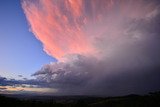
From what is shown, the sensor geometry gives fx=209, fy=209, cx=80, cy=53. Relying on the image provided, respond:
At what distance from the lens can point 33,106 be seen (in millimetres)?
174375

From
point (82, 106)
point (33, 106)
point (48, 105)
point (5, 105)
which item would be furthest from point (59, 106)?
point (5, 105)

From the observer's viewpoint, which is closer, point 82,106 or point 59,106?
point 82,106

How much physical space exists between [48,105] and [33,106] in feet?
40.7

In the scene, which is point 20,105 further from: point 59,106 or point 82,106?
point 82,106

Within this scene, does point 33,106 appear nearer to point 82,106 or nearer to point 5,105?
point 5,105

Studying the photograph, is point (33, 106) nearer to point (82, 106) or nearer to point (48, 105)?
point (48, 105)

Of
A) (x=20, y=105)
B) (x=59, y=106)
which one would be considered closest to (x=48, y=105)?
(x=59, y=106)

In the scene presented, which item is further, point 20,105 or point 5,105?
point 20,105

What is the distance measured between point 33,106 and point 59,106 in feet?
71.7

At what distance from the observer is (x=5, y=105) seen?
14962cm

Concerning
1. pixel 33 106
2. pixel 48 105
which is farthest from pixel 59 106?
pixel 33 106

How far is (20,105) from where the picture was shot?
563 ft

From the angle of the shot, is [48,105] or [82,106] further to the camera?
[48,105]

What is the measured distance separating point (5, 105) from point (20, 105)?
23226 millimetres
